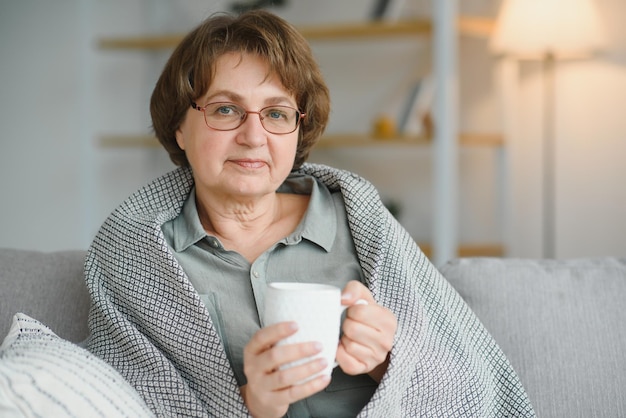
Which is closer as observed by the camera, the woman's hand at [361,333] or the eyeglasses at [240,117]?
the woman's hand at [361,333]

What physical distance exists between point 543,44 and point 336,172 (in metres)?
1.93

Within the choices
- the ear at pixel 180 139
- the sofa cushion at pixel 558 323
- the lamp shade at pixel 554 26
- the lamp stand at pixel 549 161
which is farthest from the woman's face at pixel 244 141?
the lamp stand at pixel 549 161

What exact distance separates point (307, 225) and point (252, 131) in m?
0.18

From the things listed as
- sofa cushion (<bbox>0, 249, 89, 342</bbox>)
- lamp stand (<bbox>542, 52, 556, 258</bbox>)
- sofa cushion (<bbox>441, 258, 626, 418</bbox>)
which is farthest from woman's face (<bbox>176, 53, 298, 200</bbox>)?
lamp stand (<bbox>542, 52, 556, 258</bbox>)

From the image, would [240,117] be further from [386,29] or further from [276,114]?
[386,29]

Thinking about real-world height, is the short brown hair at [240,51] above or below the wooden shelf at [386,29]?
below

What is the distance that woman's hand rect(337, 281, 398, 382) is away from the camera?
1.15m

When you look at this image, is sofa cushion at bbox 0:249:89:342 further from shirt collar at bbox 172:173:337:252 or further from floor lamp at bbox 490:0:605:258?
floor lamp at bbox 490:0:605:258

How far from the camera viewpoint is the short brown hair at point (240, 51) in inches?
59.3

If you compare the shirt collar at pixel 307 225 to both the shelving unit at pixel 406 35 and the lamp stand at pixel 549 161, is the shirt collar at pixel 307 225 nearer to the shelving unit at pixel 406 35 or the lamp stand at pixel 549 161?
the shelving unit at pixel 406 35

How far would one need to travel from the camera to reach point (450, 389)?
1.40m

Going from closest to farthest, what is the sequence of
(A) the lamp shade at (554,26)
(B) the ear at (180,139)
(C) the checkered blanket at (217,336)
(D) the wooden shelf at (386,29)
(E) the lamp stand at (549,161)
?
(C) the checkered blanket at (217,336)
(B) the ear at (180,139)
(A) the lamp shade at (554,26)
(D) the wooden shelf at (386,29)
(E) the lamp stand at (549,161)

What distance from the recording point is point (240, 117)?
59.3 inches

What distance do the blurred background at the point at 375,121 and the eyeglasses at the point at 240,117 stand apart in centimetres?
200
